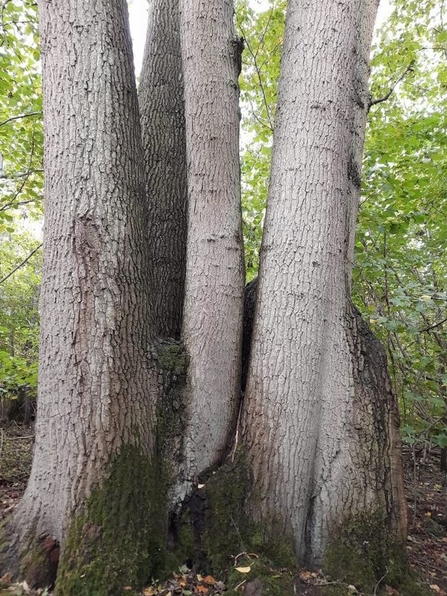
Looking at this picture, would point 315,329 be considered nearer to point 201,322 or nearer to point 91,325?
point 201,322

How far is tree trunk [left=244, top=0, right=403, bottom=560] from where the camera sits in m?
2.26

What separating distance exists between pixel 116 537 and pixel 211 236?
162 centimetres

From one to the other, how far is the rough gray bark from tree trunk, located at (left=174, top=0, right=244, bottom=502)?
411 millimetres

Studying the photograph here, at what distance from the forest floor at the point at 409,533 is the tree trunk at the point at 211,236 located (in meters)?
0.41

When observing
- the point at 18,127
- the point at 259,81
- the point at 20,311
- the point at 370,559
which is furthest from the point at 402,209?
the point at 20,311

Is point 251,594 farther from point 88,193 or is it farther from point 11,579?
point 88,193

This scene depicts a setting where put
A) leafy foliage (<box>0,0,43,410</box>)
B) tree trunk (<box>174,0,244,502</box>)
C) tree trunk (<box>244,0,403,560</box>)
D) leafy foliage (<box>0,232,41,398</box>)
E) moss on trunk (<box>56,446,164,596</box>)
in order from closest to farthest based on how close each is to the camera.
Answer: moss on trunk (<box>56,446,164,596</box>)
tree trunk (<box>244,0,403,560</box>)
tree trunk (<box>174,0,244,502</box>)
leafy foliage (<box>0,0,43,410</box>)
leafy foliage (<box>0,232,41,398</box>)

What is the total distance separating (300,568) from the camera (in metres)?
2.18

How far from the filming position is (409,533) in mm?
3170

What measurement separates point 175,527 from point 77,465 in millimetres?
622

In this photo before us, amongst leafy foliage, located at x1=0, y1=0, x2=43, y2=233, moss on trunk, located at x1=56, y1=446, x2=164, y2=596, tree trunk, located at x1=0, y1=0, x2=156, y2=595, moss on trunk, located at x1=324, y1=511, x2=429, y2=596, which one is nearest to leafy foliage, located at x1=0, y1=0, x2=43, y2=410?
leafy foliage, located at x1=0, y1=0, x2=43, y2=233

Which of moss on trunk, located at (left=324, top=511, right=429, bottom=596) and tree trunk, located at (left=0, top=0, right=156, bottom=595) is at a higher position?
tree trunk, located at (left=0, top=0, right=156, bottom=595)

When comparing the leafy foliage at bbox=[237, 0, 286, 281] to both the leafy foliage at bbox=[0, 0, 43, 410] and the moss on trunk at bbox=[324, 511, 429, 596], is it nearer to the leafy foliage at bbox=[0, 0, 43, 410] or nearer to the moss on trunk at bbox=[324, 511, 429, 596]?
the leafy foliage at bbox=[0, 0, 43, 410]

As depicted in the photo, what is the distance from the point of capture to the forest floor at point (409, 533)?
200 cm
